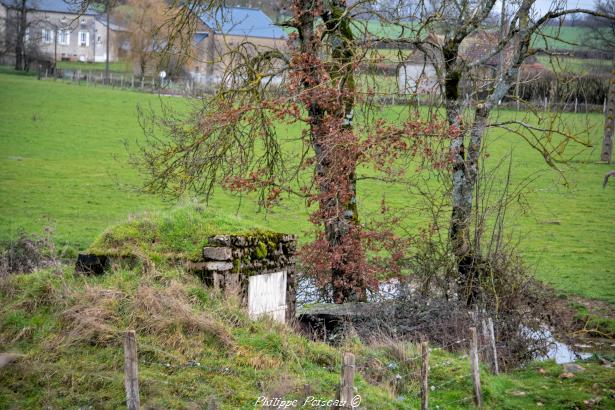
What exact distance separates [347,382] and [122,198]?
23.0 meters

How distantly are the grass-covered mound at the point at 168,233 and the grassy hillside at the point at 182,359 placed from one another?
22.1 inches

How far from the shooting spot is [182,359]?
983 cm

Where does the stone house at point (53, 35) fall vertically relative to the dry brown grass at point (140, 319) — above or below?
above

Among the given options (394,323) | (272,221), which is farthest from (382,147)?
(272,221)

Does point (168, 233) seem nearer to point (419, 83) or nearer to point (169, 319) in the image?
point (169, 319)

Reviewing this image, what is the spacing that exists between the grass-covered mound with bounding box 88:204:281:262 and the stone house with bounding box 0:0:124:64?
76.1 meters

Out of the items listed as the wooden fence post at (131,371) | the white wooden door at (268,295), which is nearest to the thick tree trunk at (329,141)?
the white wooden door at (268,295)

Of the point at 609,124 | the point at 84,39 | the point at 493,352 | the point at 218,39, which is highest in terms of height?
the point at 84,39

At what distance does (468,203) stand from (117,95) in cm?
4773

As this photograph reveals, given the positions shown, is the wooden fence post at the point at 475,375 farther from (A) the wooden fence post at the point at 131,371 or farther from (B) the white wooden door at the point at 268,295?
(A) the wooden fence post at the point at 131,371

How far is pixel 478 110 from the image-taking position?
16.3 metres

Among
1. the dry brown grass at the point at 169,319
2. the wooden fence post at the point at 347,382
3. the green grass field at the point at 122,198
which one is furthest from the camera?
the green grass field at the point at 122,198

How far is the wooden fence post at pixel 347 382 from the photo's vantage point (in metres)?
7.55

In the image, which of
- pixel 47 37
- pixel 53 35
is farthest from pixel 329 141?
pixel 53 35
